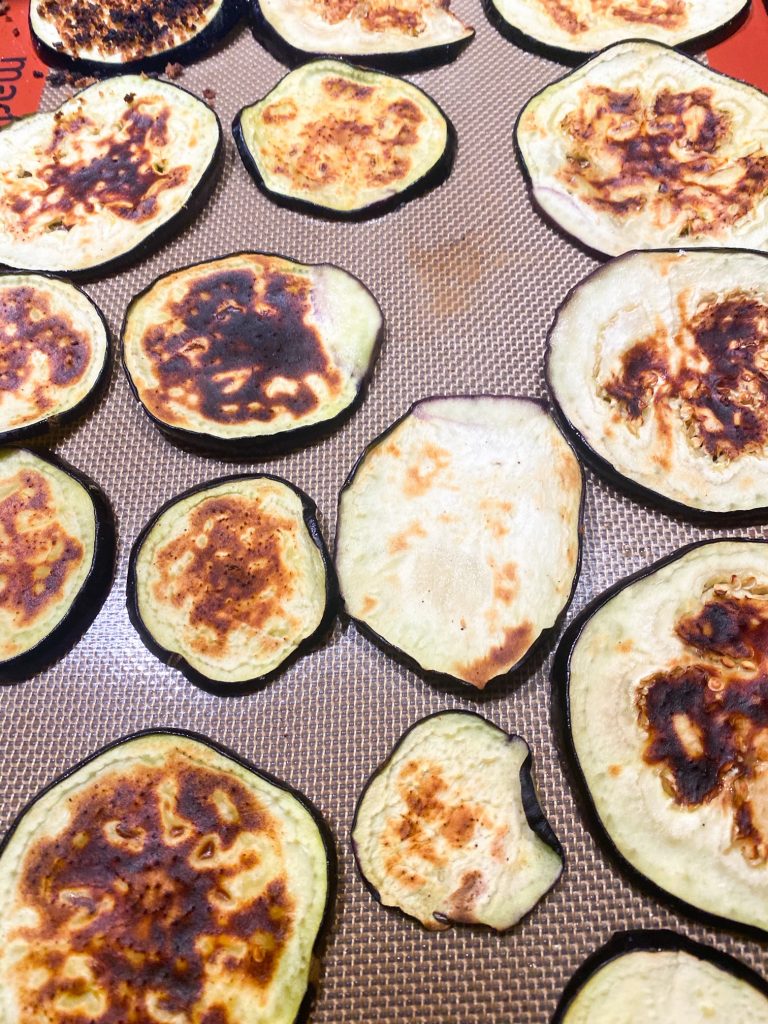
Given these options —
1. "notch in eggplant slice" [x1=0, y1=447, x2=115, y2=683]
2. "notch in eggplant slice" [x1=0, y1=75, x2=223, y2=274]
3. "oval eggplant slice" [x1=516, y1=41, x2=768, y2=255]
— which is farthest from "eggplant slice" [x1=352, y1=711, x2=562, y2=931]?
"notch in eggplant slice" [x1=0, y1=75, x2=223, y2=274]

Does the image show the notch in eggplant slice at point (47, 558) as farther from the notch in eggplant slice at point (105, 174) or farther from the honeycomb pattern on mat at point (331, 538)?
the notch in eggplant slice at point (105, 174)

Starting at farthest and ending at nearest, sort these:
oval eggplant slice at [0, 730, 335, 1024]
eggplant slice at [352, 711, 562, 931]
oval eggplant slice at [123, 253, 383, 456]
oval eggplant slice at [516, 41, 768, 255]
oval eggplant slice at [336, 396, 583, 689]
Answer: oval eggplant slice at [516, 41, 768, 255] < oval eggplant slice at [123, 253, 383, 456] < oval eggplant slice at [336, 396, 583, 689] < eggplant slice at [352, 711, 562, 931] < oval eggplant slice at [0, 730, 335, 1024]

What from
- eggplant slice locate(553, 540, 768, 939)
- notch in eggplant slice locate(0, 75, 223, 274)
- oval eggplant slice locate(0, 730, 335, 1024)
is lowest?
oval eggplant slice locate(0, 730, 335, 1024)

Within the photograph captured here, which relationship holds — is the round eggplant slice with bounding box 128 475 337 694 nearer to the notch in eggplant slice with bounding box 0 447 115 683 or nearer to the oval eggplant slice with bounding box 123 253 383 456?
the notch in eggplant slice with bounding box 0 447 115 683

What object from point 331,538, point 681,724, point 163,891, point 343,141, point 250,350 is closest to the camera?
point 163,891

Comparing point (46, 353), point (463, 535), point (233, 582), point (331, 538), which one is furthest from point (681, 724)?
point (46, 353)

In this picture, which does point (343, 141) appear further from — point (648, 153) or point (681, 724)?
point (681, 724)

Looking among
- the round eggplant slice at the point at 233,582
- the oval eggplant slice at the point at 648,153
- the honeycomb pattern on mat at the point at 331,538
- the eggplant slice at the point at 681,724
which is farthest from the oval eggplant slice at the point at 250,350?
the eggplant slice at the point at 681,724
